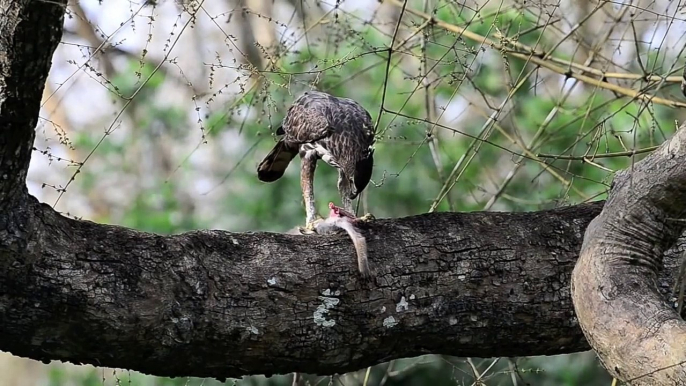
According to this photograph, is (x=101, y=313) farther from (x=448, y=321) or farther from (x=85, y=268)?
(x=448, y=321)

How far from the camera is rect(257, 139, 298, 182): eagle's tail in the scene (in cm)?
418

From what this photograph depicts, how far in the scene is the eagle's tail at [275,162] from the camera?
4.18 m

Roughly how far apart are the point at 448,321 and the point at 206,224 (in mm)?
3576

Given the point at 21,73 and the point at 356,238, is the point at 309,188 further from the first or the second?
the point at 21,73

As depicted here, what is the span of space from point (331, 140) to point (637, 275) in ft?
5.99

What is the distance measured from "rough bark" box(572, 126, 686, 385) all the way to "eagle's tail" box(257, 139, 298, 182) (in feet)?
6.61

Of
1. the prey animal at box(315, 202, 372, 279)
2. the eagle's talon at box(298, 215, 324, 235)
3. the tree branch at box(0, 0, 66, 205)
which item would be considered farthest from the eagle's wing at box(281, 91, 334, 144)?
the tree branch at box(0, 0, 66, 205)

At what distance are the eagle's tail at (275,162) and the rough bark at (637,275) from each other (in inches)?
79.3

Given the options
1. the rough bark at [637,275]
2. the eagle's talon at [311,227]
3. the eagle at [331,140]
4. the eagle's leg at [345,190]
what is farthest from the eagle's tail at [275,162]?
the rough bark at [637,275]

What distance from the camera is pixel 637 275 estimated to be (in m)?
2.19

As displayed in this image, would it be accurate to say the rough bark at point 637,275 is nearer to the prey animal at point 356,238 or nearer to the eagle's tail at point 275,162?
the prey animal at point 356,238

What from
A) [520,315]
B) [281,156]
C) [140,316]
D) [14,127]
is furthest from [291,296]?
[281,156]

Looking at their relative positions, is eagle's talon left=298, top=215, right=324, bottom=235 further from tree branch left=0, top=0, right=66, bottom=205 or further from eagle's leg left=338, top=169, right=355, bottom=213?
tree branch left=0, top=0, right=66, bottom=205

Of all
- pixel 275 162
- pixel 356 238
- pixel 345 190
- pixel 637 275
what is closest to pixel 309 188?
pixel 345 190
